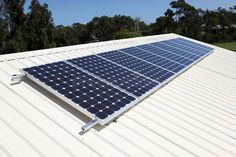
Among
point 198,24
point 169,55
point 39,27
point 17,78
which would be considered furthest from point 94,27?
point 17,78

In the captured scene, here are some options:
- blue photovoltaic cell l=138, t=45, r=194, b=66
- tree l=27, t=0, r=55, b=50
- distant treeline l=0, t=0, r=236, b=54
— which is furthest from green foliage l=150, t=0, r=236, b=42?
blue photovoltaic cell l=138, t=45, r=194, b=66

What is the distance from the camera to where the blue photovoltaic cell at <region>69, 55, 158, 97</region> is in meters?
8.98

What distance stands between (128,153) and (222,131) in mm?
3270

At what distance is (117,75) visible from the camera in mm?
9625

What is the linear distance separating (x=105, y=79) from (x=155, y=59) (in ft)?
17.0

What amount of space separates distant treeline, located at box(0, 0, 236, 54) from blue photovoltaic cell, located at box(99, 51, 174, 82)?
38.3 metres

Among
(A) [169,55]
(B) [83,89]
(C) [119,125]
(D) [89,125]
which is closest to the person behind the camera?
(D) [89,125]

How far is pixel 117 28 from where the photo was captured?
113 metres

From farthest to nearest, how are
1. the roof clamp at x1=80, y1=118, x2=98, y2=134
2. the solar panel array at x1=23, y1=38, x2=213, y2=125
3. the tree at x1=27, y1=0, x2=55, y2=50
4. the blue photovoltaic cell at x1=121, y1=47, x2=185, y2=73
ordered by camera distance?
the tree at x1=27, y1=0, x2=55, y2=50 → the blue photovoltaic cell at x1=121, y1=47, x2=185, y2=73 → the solar panel array at x1=23, y1=38, x2=213, y2=125 → the roof clamp at x1=80, y1=118, x2=98, y2=134

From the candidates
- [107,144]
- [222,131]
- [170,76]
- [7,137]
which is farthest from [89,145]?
[170,76]

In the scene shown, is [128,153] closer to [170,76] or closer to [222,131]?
[222,131]

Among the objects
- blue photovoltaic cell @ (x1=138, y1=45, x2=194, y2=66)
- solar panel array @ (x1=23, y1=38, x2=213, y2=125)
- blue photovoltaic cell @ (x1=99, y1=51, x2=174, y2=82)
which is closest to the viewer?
solar panel array @ (x1=23, y1=38, x2=213, y2=125)

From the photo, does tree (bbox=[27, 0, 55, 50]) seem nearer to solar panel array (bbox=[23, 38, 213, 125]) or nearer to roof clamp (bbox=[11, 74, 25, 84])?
solar panel array (bbox=[23, 38, 213, 125])

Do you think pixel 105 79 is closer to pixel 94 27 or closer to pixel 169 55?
pixel 169 55
